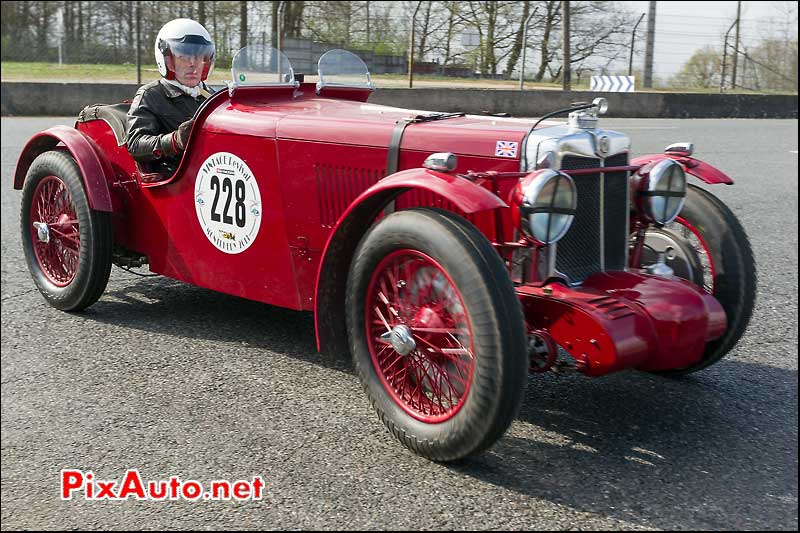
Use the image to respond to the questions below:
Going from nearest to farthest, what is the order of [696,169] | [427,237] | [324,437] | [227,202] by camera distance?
[427,237], [324,437], [696,169], [227,202]

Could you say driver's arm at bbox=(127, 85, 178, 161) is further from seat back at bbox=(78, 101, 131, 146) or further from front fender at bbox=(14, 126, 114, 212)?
front fender at bbox=(14, 126, 114, 212)

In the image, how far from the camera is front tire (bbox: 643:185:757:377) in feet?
12.1

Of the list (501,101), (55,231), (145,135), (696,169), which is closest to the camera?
(696,169)

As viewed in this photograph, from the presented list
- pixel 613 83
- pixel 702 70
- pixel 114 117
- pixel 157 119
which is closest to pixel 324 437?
pixel 157 119

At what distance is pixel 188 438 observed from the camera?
3.20 metres

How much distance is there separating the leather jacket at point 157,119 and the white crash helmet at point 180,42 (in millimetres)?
110

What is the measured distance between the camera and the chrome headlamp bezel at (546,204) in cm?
310

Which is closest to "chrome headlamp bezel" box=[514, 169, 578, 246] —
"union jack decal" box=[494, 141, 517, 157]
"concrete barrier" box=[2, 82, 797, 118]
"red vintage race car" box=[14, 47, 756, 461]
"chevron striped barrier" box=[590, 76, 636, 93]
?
"red vintage race car" box=[14, 47, 756, 461]

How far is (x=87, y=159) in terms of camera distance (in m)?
4.67

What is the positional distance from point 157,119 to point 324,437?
2197 mm

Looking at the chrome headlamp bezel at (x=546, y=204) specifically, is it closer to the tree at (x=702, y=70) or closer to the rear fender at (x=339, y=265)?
the rear fender at (x=339, y=265)

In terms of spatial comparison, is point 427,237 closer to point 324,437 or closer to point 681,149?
point 324,437

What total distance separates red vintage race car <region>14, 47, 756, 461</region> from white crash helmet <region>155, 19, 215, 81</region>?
0.30 meters

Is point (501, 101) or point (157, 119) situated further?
point (501, 101)
